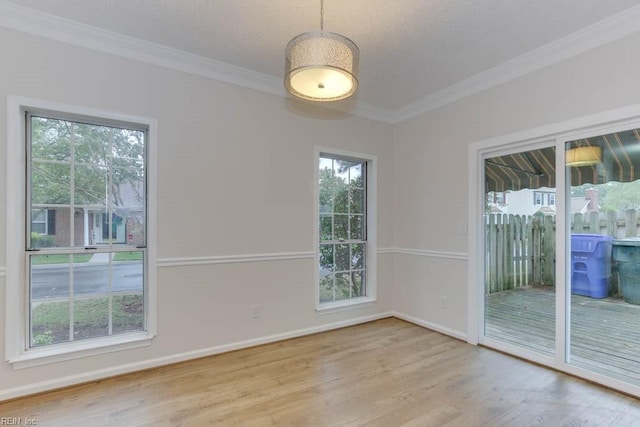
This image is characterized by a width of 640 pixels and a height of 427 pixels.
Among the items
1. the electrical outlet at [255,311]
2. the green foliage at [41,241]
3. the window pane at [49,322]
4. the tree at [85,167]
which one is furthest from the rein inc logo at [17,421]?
the electrical outlet at [255,311]

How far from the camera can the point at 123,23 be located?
2.54 meters

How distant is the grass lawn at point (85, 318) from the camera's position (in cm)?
256

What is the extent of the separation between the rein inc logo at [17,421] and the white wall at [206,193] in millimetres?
309

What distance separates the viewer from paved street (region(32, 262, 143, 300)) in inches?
101

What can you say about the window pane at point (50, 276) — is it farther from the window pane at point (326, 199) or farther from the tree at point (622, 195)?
the tree at point (622, 195)

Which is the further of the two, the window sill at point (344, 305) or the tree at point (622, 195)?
the window sill at point (344, 305)

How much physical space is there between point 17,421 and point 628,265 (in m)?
4.48

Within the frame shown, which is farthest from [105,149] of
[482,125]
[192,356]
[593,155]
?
[593,155]

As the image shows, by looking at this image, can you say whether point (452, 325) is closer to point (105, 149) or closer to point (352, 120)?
point (352, 120)

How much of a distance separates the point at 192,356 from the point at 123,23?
2.86 m

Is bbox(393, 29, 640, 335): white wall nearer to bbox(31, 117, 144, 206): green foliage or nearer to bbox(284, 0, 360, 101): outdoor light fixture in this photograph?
bbox(284, 0, 360, 101): outdoor light fixture

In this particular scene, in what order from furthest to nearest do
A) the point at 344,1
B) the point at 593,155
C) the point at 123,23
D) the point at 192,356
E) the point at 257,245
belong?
1. the point at 257,245
2. the point at 192,356
3. the point at 593,155
4. the point at 123,23
5. the point at 344,1

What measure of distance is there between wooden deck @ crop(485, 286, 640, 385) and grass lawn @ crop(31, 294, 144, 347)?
346cm

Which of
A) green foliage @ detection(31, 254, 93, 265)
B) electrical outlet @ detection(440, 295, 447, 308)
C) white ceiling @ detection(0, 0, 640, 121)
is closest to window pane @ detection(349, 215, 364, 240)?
electrical outlet @ detection(440, 295, 447, 308)
